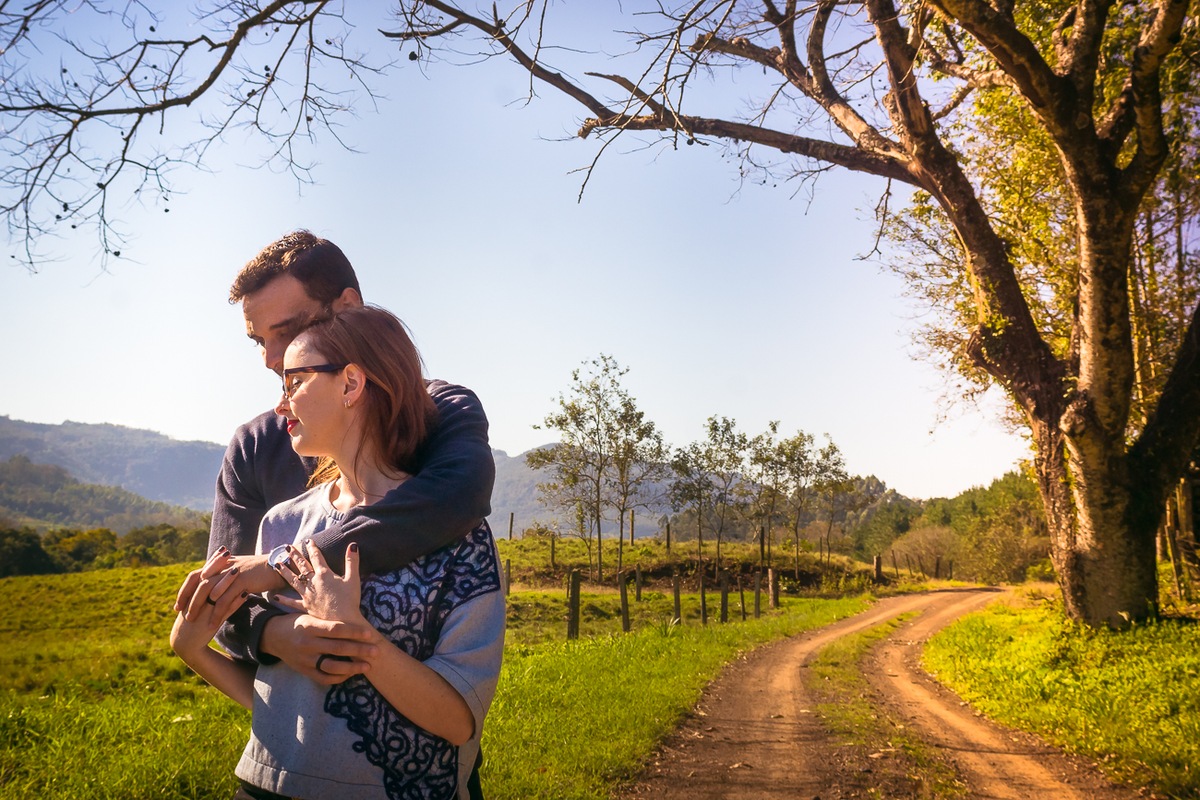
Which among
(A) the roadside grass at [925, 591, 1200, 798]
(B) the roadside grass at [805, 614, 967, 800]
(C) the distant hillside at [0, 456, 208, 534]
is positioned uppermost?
(C) the distant hillside at [0, 456, 208, 534]

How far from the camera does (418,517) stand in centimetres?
170

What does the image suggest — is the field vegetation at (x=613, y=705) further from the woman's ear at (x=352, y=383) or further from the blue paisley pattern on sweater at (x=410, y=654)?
the woman's ear at (x=352, y=383)

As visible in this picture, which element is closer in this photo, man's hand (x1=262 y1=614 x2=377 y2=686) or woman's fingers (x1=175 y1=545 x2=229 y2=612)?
man's hand (x1=262 y1=614 x2=377 y2=686)

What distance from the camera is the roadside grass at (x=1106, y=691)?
589 centimetres

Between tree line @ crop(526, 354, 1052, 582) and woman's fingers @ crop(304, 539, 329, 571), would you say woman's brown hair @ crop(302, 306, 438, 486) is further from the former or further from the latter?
tree line @ crop(526, 354, 1052, 582)

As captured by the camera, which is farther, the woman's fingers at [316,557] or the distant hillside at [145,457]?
the distant hillside at [145,457]

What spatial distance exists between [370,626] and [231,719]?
17.9 ft

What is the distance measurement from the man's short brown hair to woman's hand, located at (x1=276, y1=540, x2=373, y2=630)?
964 millimetres

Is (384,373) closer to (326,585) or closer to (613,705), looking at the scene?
(326,585)

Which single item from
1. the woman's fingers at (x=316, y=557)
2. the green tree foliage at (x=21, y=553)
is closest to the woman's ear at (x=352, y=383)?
the woman's fingers at (x=316, y=557)

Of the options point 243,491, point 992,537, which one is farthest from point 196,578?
point 992,537

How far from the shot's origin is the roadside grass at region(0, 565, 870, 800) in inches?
173

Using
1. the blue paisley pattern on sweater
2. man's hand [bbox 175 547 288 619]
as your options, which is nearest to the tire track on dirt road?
the blue paisley pattern on sweater

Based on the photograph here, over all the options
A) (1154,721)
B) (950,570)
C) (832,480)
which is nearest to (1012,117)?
(1154,721)
